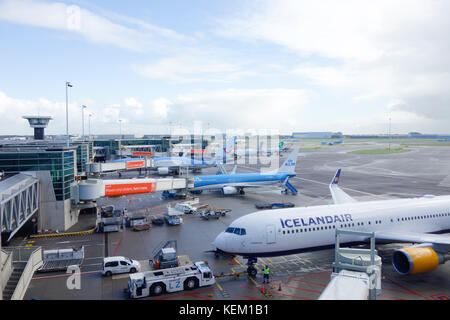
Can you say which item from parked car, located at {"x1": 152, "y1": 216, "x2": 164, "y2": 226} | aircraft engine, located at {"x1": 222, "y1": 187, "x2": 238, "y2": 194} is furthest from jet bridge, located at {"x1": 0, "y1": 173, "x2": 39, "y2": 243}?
aircraft engine, located at {"x1": 222, "y1": 187, "x2": 238, "y2": 194}

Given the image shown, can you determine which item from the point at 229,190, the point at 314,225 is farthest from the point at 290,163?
the point at 314,225

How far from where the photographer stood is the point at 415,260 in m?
23.0

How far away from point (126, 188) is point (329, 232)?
94.8 ft

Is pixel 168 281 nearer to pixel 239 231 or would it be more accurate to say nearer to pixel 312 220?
pixel 239 231

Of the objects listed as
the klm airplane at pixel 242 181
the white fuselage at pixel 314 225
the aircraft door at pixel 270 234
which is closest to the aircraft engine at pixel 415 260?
the white fuselage at pixel 314 225

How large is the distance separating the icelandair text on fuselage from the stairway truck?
6.83m

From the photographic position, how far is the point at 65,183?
39.5 metres

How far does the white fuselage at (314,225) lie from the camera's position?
2459cm

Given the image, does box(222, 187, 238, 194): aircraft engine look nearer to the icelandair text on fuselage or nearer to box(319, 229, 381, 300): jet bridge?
the icelandair text on fuselage

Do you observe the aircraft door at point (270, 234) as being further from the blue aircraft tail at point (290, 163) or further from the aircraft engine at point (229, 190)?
the blue aircraft tail at point (290, 163)

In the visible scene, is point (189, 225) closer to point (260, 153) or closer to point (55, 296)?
point (55, 296)
